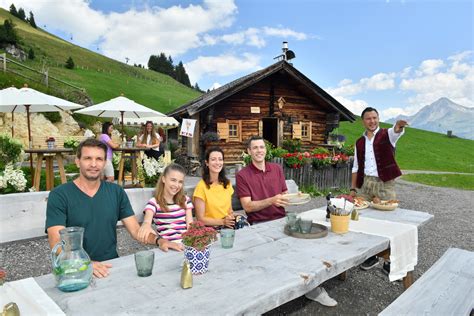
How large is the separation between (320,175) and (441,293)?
784 centimetres

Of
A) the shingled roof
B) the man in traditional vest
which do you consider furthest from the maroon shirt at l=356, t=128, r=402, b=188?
the shingled roof

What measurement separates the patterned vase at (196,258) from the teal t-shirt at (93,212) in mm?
1002

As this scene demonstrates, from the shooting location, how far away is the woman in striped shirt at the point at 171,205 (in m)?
3.02

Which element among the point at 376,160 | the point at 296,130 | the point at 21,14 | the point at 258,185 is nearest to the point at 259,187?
the point at 258,185

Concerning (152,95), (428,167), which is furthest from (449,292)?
(152,95)

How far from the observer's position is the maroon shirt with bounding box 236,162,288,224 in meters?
3.88

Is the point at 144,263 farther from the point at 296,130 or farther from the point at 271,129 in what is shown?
the point at 271,129

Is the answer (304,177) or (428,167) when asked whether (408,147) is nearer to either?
(428,167)

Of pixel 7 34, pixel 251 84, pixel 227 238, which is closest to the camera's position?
pixel 227 238

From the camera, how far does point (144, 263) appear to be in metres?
1.92

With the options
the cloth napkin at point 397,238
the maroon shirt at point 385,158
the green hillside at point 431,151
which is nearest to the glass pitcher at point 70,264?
the cloth napkin at point 397,238

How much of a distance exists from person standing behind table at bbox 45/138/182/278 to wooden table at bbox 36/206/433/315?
444 millimetres

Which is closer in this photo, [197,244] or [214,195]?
[197,244]

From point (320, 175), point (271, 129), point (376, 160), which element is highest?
point (271, 129)
